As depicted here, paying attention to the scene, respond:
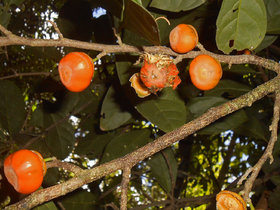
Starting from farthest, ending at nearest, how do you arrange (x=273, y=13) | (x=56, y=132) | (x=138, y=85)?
(x=56, y=132)
(x=273, y=13)
(x=138, y=85)

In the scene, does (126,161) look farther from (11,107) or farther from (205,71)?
(11,107)

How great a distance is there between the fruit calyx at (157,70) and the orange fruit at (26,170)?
0.47 m

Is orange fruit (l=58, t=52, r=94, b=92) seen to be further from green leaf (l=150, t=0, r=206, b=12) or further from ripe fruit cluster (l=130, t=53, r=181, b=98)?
green leaf (l=150, t=0, r=206, b=12)

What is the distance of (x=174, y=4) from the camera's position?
1.52 meters

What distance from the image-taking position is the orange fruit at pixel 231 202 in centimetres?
96

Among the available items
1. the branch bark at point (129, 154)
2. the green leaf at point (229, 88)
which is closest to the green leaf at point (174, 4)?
the branch bark at point (129, 154)

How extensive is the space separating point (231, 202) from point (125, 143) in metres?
1.67

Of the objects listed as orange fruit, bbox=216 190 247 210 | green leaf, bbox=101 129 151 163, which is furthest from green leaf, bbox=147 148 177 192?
orange fruit, bbox=216 190 247 210

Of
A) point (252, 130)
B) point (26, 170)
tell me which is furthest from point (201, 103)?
point (26, 170)

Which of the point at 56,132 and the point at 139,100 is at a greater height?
the point at 56,132

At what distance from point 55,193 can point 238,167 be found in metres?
4.41

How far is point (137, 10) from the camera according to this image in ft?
3.10

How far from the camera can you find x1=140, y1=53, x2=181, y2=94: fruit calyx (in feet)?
3.72

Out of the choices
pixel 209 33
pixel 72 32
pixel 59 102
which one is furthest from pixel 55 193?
pixel 59 102
